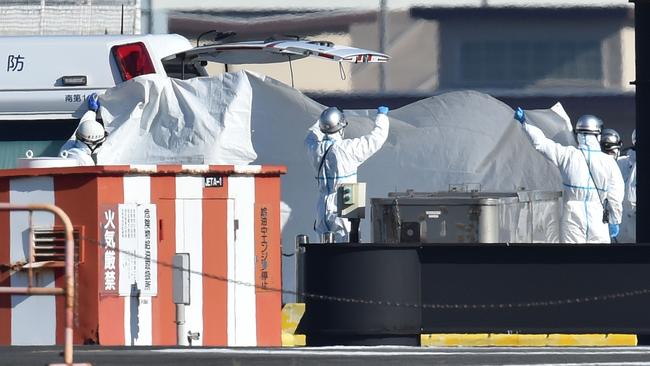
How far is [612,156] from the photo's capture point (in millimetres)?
16891

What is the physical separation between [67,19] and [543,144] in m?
6.01

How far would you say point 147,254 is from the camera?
11.9 m

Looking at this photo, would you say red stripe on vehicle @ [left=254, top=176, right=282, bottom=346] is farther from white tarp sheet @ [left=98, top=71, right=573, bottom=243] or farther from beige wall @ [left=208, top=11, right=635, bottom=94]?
beige wall @ [left=208, top=11, right=635, bottom=94]

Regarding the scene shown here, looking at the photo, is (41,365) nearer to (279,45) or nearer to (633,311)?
(633,311)

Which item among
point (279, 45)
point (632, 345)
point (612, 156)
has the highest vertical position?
point (279, 45)

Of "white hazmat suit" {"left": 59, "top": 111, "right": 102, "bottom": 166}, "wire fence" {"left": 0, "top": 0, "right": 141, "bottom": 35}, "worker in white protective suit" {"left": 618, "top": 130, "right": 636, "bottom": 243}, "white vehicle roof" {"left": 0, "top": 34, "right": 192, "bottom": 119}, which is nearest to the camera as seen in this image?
"white hazmat suit" {"left": 59, "top": 111, "right": 102, "bottom": 166}

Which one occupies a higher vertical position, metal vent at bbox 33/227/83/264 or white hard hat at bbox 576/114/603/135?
white hard hat at bbox 576/114/603/135

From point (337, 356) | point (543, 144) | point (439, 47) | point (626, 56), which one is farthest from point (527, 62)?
point (337, 356)

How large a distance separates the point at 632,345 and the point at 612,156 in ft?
18.2

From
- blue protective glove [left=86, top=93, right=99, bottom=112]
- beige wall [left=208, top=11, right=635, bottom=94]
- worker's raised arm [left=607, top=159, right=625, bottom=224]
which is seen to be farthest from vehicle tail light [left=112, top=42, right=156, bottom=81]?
beige wall [left=208, top=11, right=635, bottom=94]

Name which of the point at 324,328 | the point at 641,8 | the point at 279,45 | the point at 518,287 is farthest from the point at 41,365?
the point at 279,45

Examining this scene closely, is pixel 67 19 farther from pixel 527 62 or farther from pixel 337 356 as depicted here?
pixel 337 356

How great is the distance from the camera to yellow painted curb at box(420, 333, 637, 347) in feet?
38.1

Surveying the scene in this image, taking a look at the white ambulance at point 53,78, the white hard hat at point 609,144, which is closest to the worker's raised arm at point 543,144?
the white hard hat at point 609,144
